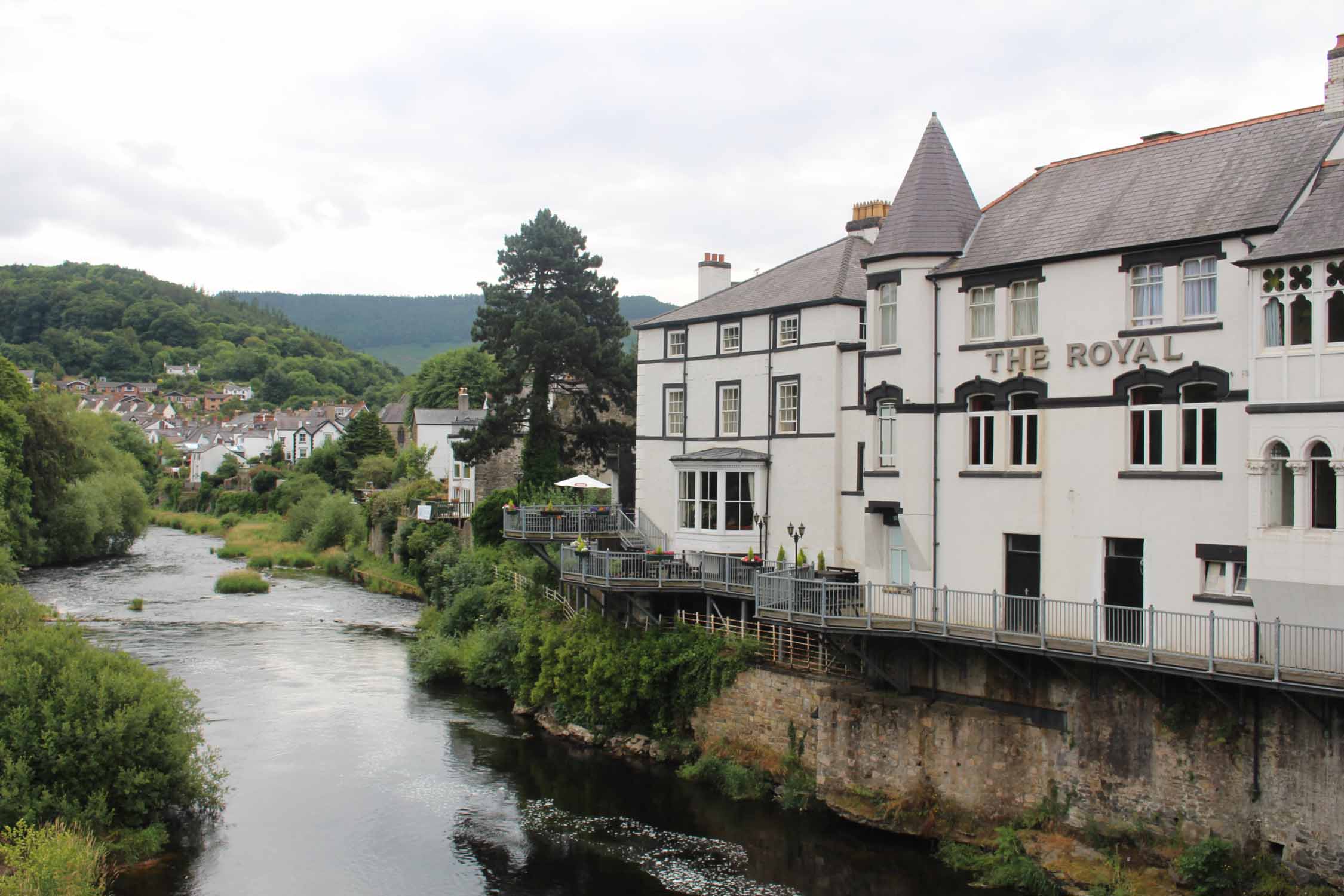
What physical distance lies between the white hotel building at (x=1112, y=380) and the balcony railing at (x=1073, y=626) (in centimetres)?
41

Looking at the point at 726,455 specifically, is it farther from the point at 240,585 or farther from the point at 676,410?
the point at 240,585

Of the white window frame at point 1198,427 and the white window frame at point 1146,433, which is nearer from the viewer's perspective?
the white window frame at point 1198,427

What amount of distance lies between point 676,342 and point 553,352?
1225 centimetres

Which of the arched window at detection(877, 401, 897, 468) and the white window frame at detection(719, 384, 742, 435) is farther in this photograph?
the white window frame at detection(719, 384, 742, 435)

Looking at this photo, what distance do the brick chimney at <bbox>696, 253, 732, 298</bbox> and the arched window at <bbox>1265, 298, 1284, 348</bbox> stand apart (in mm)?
21798

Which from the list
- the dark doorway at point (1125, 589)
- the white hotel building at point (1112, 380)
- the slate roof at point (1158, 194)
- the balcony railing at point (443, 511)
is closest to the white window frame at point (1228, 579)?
the white hotel building at point (1112, 380)

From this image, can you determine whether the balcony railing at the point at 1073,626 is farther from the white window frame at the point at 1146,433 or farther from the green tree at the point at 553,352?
the green tree at the point at 553,352

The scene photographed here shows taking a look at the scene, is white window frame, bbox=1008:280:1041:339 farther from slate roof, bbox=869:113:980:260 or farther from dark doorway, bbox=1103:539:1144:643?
dark doorway, bbox=1103:539:1144:643

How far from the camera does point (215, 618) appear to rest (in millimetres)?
51000

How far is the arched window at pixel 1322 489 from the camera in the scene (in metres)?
19.5

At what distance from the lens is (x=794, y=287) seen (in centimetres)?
3422

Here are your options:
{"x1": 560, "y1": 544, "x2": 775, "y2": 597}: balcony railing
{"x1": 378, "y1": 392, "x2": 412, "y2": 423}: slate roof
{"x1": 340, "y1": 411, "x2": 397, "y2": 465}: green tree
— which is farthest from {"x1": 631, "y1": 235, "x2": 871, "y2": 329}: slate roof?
{"x1": 378, "y1": 392, "x2": 412, "y2": 423}: slate roof

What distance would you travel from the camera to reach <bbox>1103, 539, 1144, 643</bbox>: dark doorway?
22609 millimetres

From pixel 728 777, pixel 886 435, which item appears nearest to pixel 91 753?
pixel 728 777
